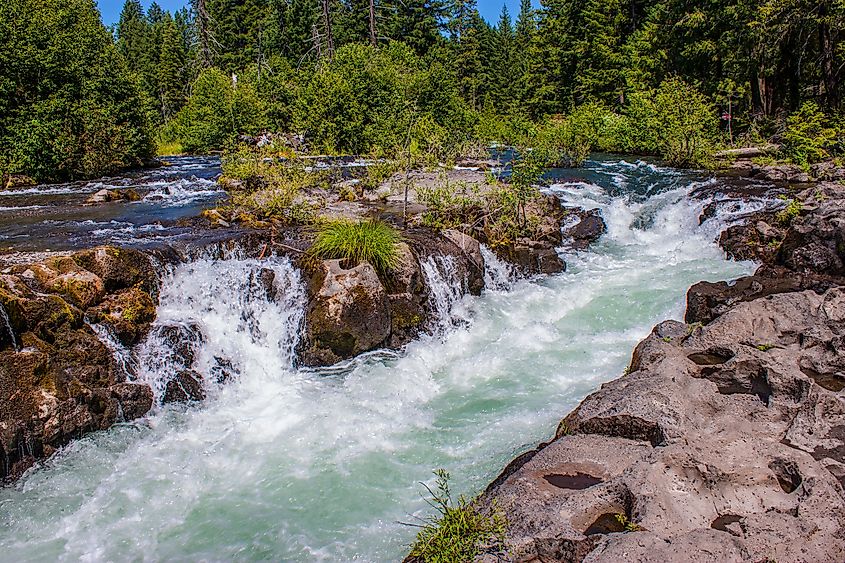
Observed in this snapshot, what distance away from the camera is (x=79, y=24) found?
2038 centimetres

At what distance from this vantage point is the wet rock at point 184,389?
7875mm

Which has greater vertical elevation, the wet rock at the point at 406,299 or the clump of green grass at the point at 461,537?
the wet rock at the point at 406,299

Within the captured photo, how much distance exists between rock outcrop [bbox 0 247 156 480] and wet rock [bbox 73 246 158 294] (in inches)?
0.5

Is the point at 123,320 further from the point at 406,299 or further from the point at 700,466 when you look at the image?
the point at 700,466

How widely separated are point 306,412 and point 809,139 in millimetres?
18283

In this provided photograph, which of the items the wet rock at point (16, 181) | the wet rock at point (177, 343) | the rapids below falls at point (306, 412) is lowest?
the rapids below falls at point (306, 412)

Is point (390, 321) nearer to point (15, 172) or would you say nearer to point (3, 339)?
point (3, 339)

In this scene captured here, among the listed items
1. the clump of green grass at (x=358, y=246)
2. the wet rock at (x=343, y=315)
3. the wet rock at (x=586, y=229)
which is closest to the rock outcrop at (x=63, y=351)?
the wet rock at (x=343, y=315)

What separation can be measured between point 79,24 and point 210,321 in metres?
17.3

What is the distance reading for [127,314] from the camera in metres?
8.08

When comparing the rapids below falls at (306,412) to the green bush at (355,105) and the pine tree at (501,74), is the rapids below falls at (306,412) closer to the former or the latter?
the green bush at (355,105)

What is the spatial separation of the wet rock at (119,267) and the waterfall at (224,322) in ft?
0.99

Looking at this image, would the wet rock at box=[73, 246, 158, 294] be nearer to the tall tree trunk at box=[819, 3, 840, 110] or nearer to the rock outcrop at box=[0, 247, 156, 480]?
the rock outcrop at box=[0, 247, 156, 480]

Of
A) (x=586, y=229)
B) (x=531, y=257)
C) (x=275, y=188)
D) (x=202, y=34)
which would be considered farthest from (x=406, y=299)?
(x=202, y=34)
